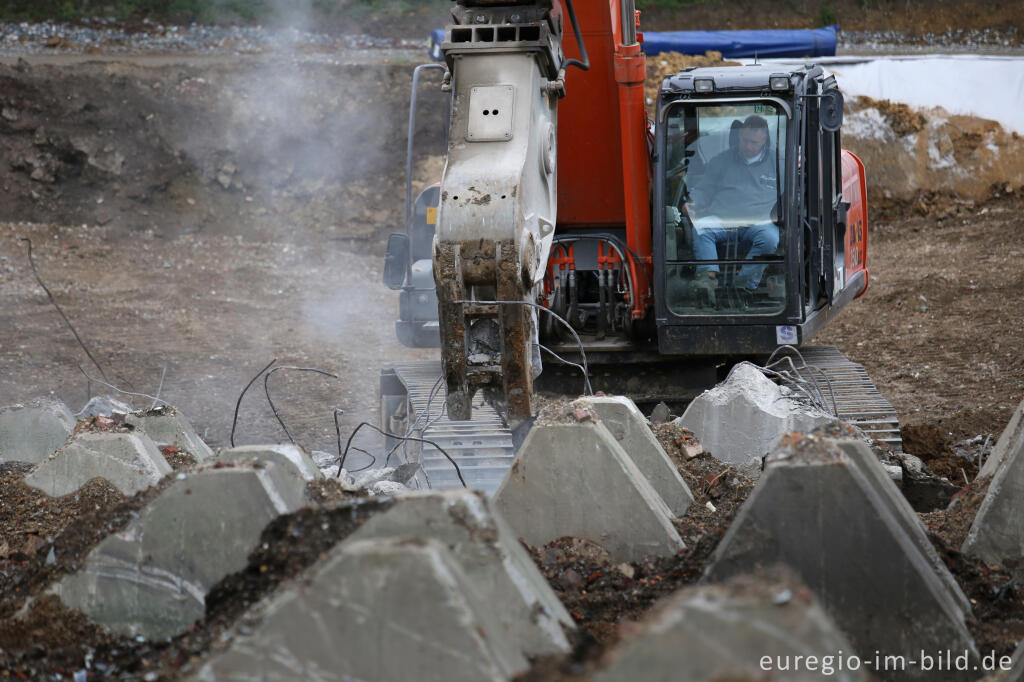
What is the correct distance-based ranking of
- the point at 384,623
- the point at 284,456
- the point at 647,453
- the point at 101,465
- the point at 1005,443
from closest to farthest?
1. the point at 384,623
2. the point at 284,456
3. the point at 647,453
4. the point at 101,465
5. the point at 1005,443

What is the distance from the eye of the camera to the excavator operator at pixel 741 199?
6551 mm

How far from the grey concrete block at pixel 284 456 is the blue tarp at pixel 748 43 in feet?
54.5

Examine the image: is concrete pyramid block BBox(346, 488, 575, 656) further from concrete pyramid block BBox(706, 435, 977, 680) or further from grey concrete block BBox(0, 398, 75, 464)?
grey concrete block BBox(0, 398, 75, 464)

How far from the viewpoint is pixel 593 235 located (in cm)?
684

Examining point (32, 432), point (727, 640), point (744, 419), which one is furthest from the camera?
point (32, 432)

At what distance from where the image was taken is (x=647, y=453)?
4879mm

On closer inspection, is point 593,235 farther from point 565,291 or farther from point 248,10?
point 248,10

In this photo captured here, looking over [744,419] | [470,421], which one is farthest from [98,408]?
[744,419]

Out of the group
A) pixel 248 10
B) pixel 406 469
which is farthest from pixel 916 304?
pixel 248 10

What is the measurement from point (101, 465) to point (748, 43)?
56.3 feet

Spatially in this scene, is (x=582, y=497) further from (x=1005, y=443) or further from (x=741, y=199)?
(x=741, y=199)

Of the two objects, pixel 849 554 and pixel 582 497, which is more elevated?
pixel 849 554

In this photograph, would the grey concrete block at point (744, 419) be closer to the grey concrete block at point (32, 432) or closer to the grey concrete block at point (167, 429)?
the grey concrete block at point (167, 429)

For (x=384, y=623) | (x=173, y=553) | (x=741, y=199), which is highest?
(x=741, y=199)
